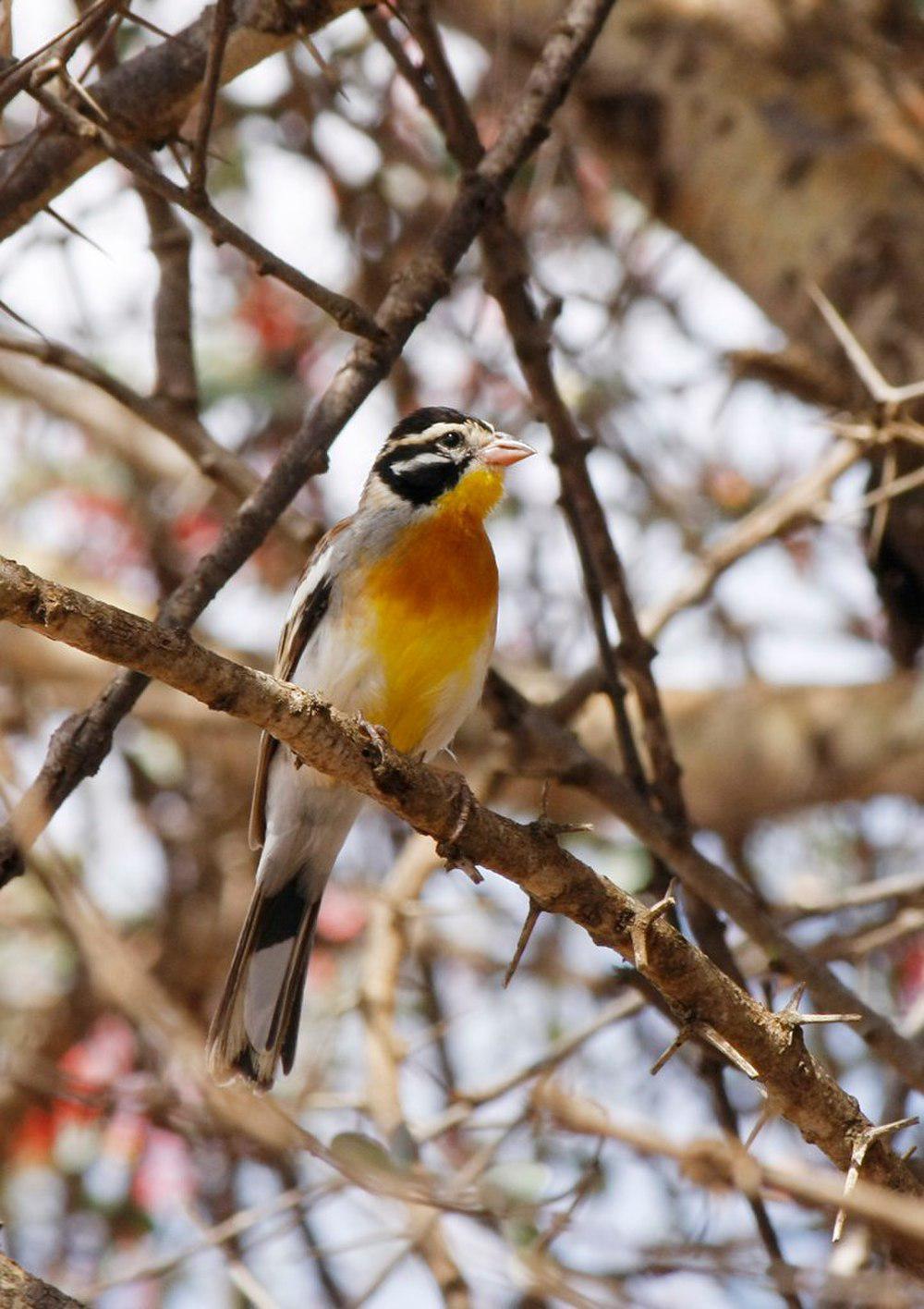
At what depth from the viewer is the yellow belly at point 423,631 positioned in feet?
13.5

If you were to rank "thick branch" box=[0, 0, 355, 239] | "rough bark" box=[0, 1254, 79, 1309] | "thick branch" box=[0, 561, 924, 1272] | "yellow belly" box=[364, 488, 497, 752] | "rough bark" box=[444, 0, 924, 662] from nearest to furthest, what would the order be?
"rough bark" box=[0, 1254, 79, 1309]
"thick branch" box=[0, 561, 924, 1272]
"thick branch" box=[0, 0, 355, 239]
"yellow belly" box=[364, 488, 497, 752]
"rough bark" box=[444, 0, 924, 662]

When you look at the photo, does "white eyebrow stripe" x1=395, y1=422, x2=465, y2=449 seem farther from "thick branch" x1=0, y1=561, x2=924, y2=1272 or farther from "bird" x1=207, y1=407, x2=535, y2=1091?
"thick branch" x1=0, y1=561, x2=924, y2=1272

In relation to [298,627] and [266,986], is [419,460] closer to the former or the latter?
[298,627]

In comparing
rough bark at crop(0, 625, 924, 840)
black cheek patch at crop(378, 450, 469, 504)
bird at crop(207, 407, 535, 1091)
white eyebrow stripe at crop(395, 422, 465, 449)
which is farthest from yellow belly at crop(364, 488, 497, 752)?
rough bark at crop(0, 625, 924, 840)

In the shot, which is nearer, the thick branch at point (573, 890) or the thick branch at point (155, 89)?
the thick branch at point (573, 890)

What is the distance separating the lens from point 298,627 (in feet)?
14.2

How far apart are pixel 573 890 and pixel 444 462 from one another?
2.19 m

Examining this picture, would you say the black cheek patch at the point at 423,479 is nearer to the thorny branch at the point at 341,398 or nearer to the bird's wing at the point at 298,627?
the bird's wing at the point at 298,627

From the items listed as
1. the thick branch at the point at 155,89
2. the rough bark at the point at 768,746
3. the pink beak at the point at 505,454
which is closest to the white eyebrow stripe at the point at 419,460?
the pink beak at the point at 505,454

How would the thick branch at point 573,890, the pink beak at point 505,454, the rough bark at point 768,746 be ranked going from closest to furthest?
the thick branch at point 573,890 < the pink beak at point 505,454 < the rough bark at point 768,746

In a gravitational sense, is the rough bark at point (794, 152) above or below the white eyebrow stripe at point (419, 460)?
above

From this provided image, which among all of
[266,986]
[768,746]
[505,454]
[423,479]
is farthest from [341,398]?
[768,746]

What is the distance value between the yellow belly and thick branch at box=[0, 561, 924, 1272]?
114 cm

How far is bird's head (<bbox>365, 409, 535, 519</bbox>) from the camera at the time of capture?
4652 millimetres
